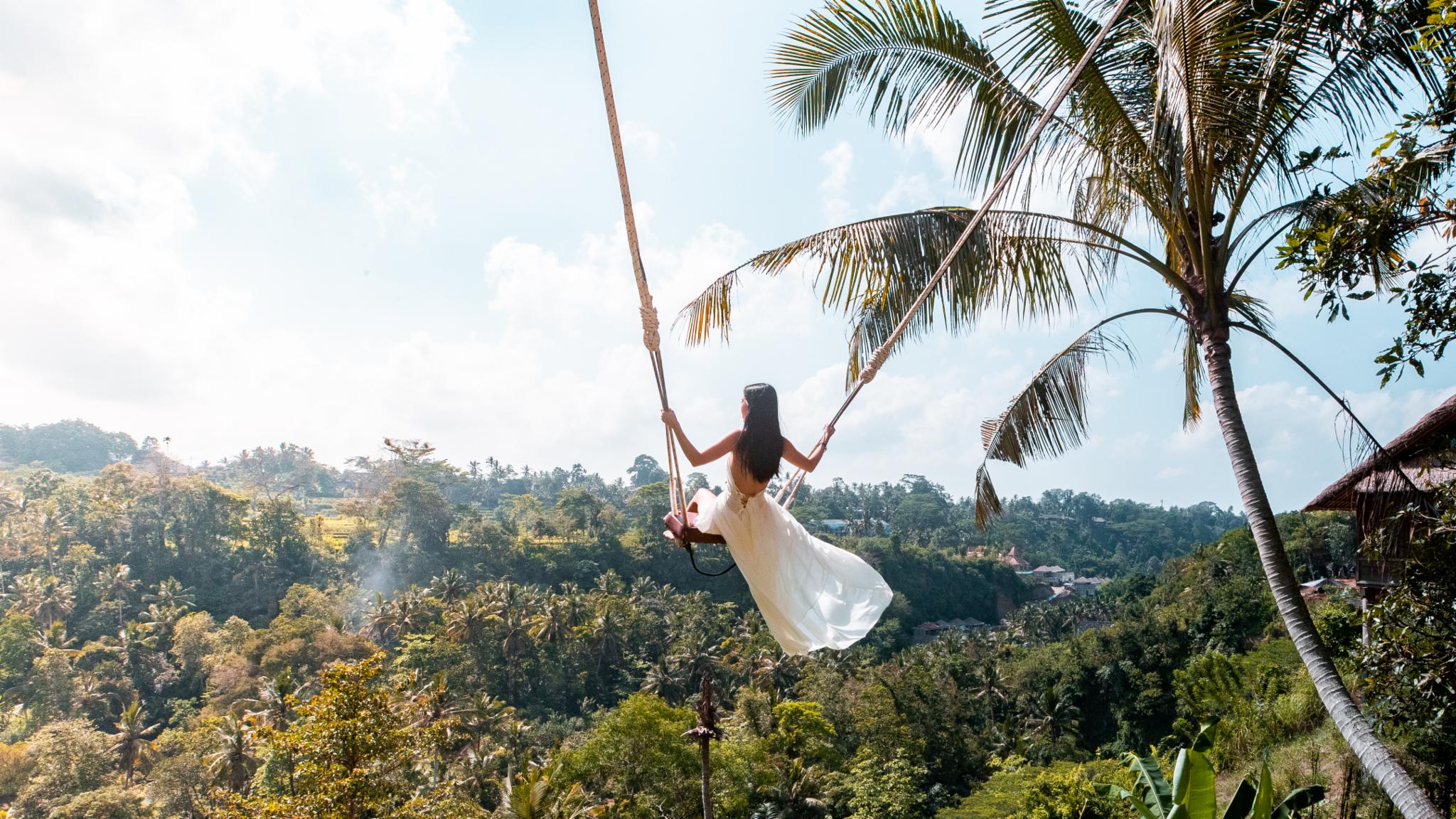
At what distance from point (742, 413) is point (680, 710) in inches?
793

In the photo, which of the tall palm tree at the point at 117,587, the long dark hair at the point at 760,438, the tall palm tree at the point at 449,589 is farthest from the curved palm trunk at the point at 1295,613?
the tall palm tree at the point at 117,587

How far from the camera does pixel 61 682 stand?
1192 inches

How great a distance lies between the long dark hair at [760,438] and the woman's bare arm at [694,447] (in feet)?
0.09

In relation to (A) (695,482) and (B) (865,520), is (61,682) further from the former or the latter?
(B) (865,520)

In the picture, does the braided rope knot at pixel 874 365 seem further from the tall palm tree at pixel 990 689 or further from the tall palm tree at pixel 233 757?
the tall palm tree at pixel 990 689

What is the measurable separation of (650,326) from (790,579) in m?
1.05

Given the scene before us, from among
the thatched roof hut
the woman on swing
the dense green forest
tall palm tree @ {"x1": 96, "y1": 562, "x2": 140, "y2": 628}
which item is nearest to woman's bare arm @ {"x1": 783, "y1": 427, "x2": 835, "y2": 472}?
the woman on swing

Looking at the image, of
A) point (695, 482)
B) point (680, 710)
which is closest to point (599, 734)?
point (680, 710)

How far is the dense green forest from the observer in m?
15.5

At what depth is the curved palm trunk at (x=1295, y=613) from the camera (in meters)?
2.85

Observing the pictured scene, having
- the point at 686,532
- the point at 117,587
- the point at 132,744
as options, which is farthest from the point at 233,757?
the point at 686,532

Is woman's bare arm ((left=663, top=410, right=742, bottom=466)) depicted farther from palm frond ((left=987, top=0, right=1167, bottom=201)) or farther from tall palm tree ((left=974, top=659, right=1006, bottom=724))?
tall palm tree ((left=974, top=659, right=1006, bottom=724))

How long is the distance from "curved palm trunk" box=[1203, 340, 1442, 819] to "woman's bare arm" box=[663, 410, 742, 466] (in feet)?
6.47

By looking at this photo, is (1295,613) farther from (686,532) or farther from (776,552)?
(686,532)
